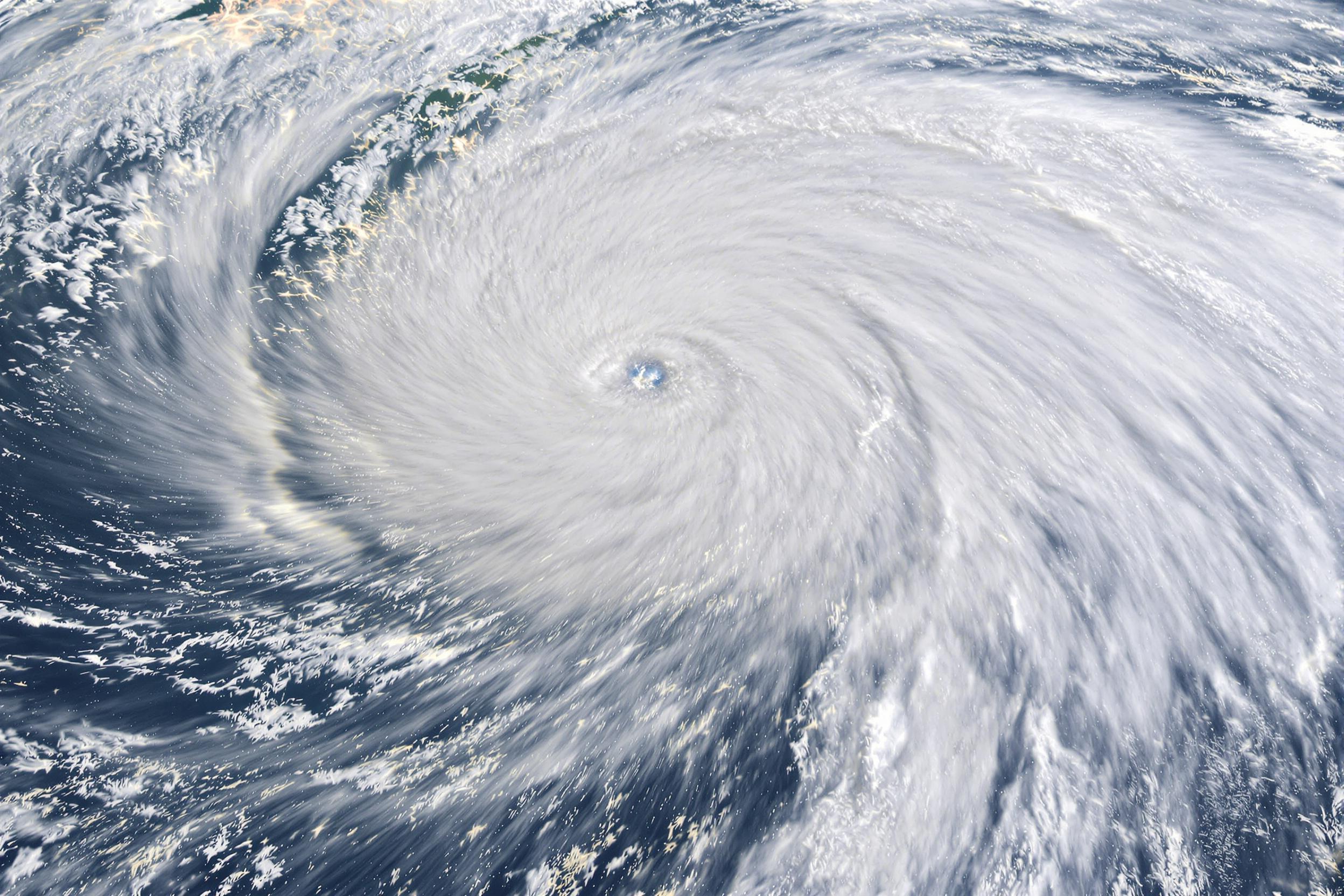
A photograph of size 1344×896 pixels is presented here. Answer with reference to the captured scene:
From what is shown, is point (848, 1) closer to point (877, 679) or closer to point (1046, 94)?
point (1046, 94)

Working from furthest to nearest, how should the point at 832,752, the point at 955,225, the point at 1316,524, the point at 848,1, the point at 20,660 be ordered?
the point at 848,1 → the point at 955,225 → the point at 1316,524 → the point at 20,660 → the point at 832,752

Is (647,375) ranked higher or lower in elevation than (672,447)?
higher

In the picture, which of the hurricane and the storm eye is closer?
the hurricane

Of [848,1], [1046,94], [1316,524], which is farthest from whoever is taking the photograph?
[848,1]

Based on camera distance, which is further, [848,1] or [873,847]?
[848,1]

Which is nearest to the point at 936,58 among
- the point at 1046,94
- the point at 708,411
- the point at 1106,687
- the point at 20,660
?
the point at 1046,94

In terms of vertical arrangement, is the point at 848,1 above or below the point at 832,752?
above

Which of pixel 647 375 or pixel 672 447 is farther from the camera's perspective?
pixel 647 375

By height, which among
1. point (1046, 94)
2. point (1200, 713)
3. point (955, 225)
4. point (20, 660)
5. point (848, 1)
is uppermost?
point (848, 1)
